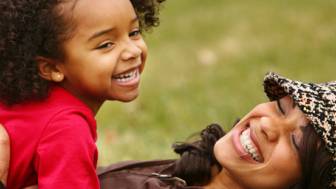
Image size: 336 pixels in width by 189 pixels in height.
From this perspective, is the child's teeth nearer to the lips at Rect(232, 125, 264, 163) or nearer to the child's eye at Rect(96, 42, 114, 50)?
the child's eye at Rect(96, 42, 114, 50)

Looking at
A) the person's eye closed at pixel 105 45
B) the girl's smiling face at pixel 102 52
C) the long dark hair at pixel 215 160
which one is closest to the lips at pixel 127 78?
the girl's smiling face at pixel 102 52

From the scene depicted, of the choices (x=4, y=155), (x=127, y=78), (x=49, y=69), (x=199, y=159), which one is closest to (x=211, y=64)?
(x=199, y=159)

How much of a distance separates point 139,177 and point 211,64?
6.14m

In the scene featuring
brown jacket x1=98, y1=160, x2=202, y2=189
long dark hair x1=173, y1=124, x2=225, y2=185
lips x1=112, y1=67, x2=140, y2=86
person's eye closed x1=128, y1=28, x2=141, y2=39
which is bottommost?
brown jacket x1=98, y1=160, x2=202, y2=189

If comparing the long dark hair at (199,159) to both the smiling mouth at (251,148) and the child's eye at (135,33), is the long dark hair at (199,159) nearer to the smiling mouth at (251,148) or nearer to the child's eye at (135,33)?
the smiling mouth at (251,148)

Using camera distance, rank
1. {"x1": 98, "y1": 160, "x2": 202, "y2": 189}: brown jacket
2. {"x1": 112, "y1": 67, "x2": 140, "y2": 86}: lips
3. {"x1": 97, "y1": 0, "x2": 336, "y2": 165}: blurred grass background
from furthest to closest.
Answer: {"x1": 97, "y1": 0, "x2": 336, "y2": 165}: blurred grass background → {"x1": 98, "y1": 160, "x2": 202, "y2": 189}: brown jacket → {"x1": 112, "y1": 67, "x2": 140, "y2": 86}: lips

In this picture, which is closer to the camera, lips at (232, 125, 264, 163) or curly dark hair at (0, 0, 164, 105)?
curly dark hair at (0, 0, 164, 105)

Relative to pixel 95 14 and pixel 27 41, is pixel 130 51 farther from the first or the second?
pixel 27 41

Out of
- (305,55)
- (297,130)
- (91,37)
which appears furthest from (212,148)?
(305,55)

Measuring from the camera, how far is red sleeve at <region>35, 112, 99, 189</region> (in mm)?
3756

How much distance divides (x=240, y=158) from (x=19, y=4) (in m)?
1.15

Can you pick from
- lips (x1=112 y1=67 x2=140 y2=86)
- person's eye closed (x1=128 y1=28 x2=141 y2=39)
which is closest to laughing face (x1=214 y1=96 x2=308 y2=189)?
lips (x1=112 y1=67 x2=140 y2=86)

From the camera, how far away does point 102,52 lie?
3.93 meters

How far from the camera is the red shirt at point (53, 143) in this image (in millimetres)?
3762
